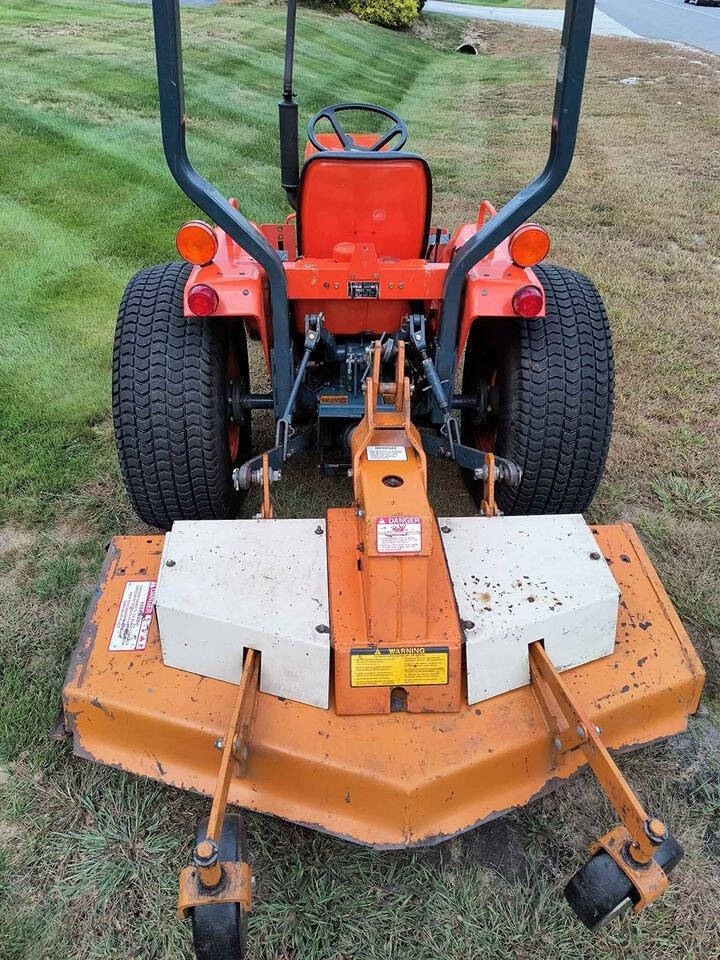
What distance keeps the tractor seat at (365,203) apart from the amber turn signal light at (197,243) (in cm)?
38

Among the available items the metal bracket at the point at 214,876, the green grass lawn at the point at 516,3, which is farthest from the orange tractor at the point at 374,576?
the green grass lawn at the point at 516,3

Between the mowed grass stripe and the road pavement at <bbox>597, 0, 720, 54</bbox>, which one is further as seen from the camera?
the road pavement at <bbox>597, 0, 720, 54</bbox>

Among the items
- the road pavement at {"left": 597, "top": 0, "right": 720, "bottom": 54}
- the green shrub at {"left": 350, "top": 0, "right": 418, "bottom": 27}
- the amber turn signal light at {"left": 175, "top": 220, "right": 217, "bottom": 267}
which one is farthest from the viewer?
the road pavement at {"left": 597, "top": 0, "right": 720, "bottom": 54}

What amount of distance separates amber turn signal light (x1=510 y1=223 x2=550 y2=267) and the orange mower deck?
1.13 m

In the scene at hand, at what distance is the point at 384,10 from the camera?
1608 centimetres

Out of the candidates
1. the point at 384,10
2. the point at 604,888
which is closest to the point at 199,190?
the point at 604,888

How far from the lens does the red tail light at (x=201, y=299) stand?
2.29m

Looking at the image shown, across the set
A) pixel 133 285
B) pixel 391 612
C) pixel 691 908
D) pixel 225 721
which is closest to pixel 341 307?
pixel 133 285

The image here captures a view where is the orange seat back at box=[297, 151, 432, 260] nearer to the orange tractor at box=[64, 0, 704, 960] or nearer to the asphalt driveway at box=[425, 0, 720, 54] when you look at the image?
the orange tractor at box=[64, 0, 704, 960]

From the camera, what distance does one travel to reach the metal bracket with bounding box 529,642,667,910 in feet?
4.39

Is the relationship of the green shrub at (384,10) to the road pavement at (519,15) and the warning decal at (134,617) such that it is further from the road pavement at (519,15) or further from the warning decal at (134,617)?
the warning decal at (134,617)

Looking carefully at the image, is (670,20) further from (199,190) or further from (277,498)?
(199,190)

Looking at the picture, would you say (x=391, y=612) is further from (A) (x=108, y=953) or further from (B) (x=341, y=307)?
(B) (x=341, y=307)

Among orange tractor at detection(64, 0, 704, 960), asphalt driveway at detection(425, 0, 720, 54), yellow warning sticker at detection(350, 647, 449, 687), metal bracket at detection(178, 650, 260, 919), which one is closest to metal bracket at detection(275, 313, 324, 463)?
orange tractor at detection(64, 0, 704, 960)
